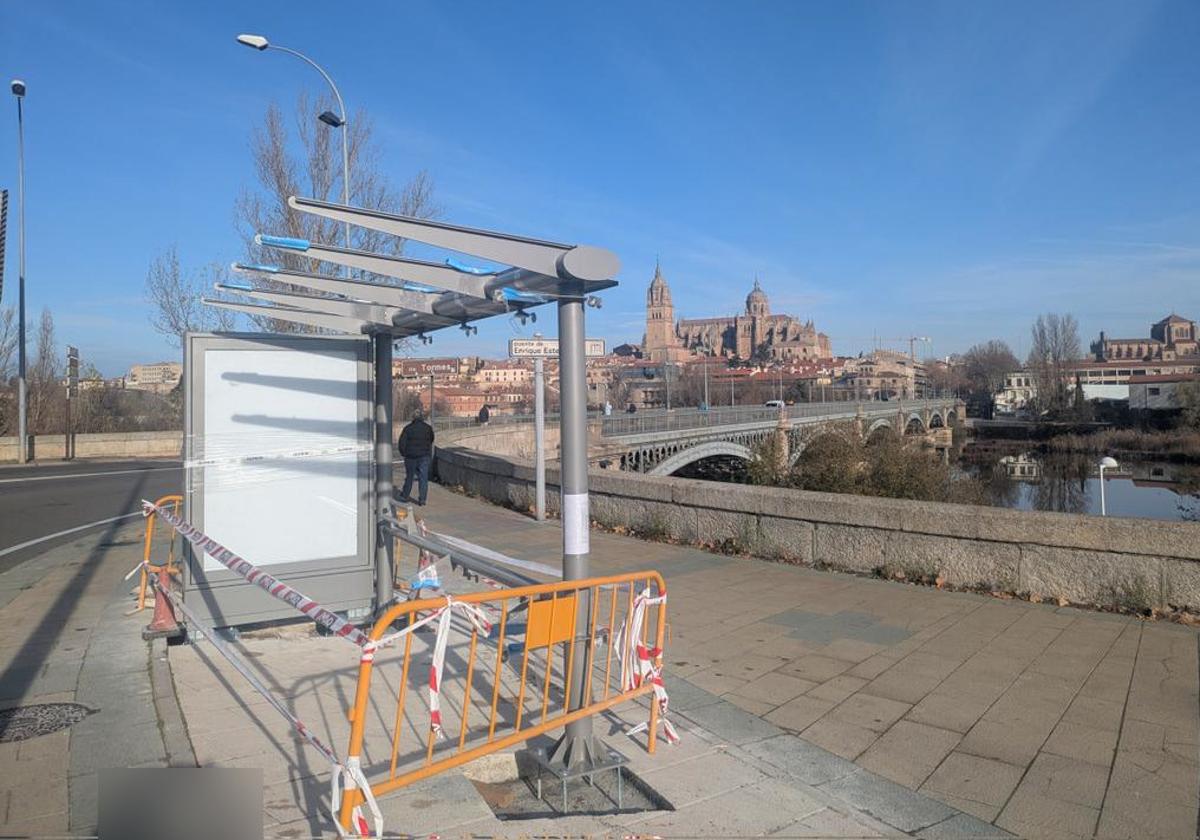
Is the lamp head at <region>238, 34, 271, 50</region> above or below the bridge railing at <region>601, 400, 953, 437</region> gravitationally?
above

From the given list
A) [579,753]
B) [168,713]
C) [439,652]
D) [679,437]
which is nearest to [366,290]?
[168,713]

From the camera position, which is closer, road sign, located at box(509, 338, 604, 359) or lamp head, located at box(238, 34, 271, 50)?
road sign, located at box(509, 338, 604, 359)

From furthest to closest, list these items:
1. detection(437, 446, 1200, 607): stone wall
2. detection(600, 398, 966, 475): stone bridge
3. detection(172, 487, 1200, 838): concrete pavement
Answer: detection(600, 398, 966, 475): stone bridge, detection(437, 446, 1200, 607): stone wall, detection(172, 487, 1200, 838): concrete pavement

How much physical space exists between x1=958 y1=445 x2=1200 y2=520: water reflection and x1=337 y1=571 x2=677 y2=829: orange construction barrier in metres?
18.6

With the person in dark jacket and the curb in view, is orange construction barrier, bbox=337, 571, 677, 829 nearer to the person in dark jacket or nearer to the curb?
the curb

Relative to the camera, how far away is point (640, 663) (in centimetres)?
425

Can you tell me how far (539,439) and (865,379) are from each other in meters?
133

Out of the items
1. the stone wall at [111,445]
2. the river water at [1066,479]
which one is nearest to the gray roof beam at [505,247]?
the river water at [1066,479]

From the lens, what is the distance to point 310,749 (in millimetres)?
4113

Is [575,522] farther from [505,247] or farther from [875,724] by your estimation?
[875,724]

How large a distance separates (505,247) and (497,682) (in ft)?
6.34

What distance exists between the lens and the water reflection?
1243 inches

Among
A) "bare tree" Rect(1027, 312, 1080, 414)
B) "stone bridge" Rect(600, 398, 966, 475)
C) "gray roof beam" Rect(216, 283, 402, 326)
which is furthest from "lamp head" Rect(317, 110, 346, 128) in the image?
"bare tree" Rect(1027, 312, 1080, 414)

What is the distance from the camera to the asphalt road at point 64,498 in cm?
1257
